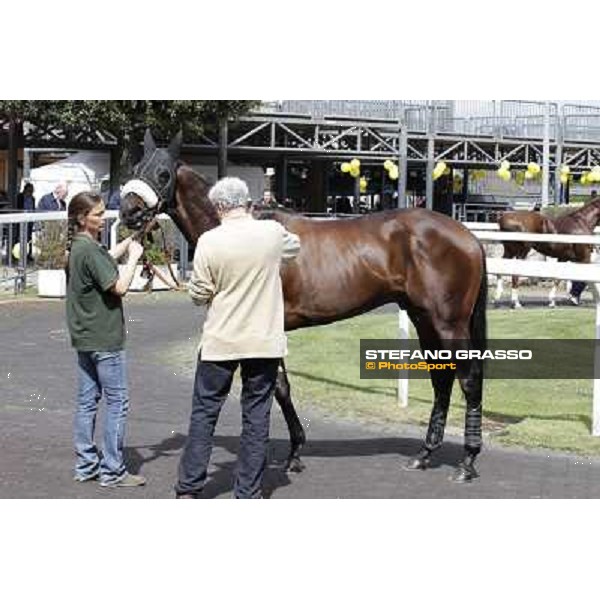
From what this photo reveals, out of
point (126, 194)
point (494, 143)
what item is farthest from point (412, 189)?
point (126, 194)

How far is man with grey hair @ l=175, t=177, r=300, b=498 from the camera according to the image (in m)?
5.91

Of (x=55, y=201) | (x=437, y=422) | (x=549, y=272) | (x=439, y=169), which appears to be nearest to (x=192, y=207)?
(x=437, y=422)

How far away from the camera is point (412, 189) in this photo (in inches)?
1651

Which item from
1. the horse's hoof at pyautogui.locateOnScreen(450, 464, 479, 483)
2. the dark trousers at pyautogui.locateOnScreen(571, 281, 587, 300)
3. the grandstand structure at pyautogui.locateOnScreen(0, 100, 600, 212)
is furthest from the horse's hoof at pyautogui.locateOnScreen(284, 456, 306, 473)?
the grandstand structure at pyautogui.locateOnScreen(0, 100, 600, 212)

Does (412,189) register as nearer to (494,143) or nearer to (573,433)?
(494,143)

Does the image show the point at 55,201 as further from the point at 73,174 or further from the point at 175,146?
the point at 175,146

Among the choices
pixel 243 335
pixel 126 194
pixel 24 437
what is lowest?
pixel 24 437

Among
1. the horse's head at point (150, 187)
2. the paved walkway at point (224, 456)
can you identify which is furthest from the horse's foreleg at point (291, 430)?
the horse's head at point (150, 187)

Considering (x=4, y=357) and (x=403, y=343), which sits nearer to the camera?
(x=403, y=343)

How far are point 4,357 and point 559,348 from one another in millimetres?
6530

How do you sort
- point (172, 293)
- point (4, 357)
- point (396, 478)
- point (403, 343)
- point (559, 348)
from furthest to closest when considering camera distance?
point (172, 293)
point (559, 348)
point (4, 357)
point (403, 343)
point (396, 478)

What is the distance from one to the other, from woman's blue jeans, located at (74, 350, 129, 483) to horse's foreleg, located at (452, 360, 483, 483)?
2.14 meters

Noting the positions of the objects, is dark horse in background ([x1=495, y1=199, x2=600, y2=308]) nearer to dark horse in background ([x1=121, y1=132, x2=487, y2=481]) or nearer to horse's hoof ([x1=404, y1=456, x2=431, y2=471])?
dark horse in background ([x1=121, y1=132, x2=487, y2=481])

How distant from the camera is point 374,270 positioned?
25.2ft
